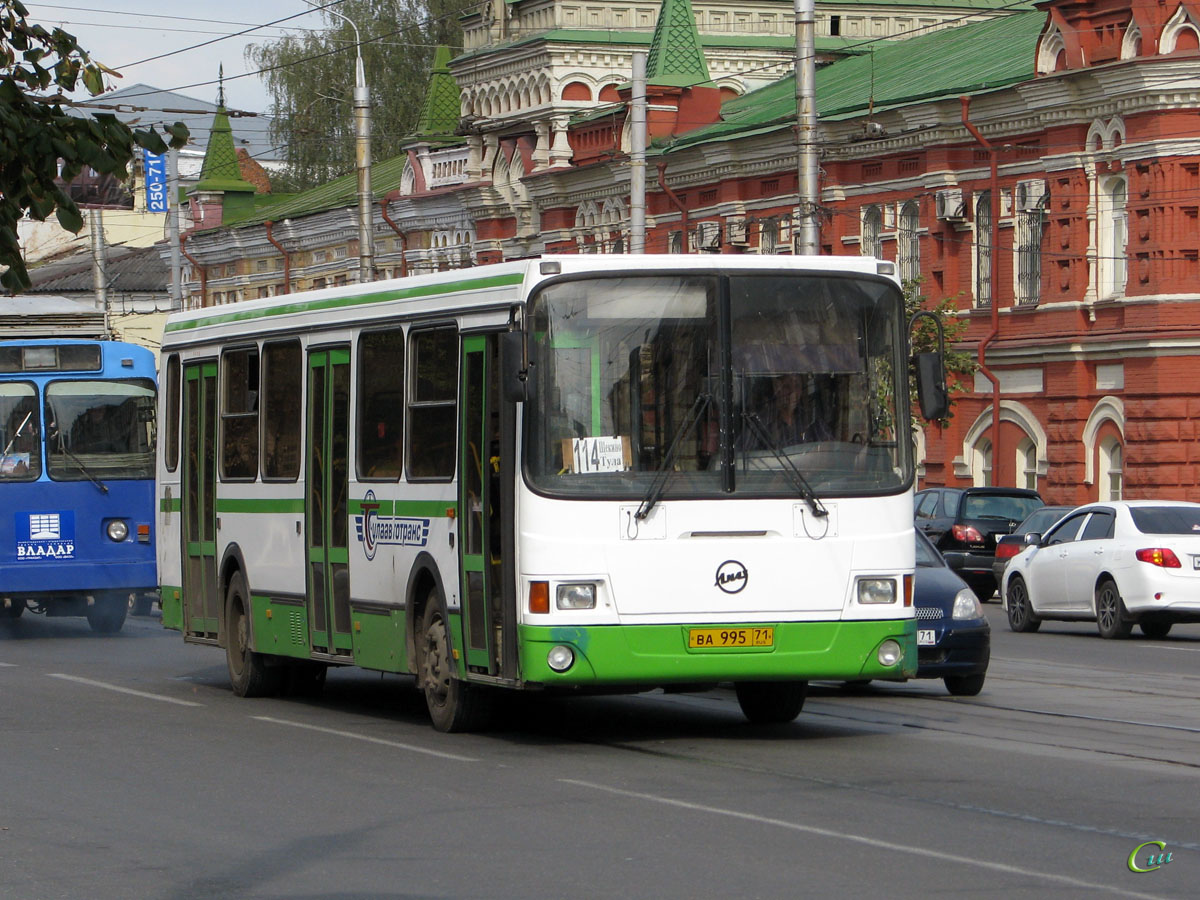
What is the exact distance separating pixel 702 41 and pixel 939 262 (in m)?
20.7

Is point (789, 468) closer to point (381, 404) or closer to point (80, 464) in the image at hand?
point (381, 404)

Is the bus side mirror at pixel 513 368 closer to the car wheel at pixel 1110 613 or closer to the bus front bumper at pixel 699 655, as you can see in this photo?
the bus front bumper at pixel 699 655

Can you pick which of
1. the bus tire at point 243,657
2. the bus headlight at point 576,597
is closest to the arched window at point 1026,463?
the bus tire at point 243,657

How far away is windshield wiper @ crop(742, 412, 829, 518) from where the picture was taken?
12508mm

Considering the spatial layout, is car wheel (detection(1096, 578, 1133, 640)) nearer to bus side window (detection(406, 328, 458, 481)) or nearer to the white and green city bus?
the white and green city bus

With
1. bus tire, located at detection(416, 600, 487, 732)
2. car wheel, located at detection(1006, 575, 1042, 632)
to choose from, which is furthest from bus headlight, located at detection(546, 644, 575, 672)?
car wheel, located at detection(1006, 575, 1042, 632)

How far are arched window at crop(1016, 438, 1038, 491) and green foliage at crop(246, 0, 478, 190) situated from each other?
136ft

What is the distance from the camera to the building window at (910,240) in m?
44.5

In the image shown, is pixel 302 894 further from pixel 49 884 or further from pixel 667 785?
pixel 667 785

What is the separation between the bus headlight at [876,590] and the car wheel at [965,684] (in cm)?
362

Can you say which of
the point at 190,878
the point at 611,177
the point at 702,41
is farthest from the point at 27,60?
the point at 702,41

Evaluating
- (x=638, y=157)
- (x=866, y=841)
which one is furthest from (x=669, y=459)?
(x=638, y=157)

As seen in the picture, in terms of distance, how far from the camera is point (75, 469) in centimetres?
2367

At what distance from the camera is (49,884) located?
877 cm
